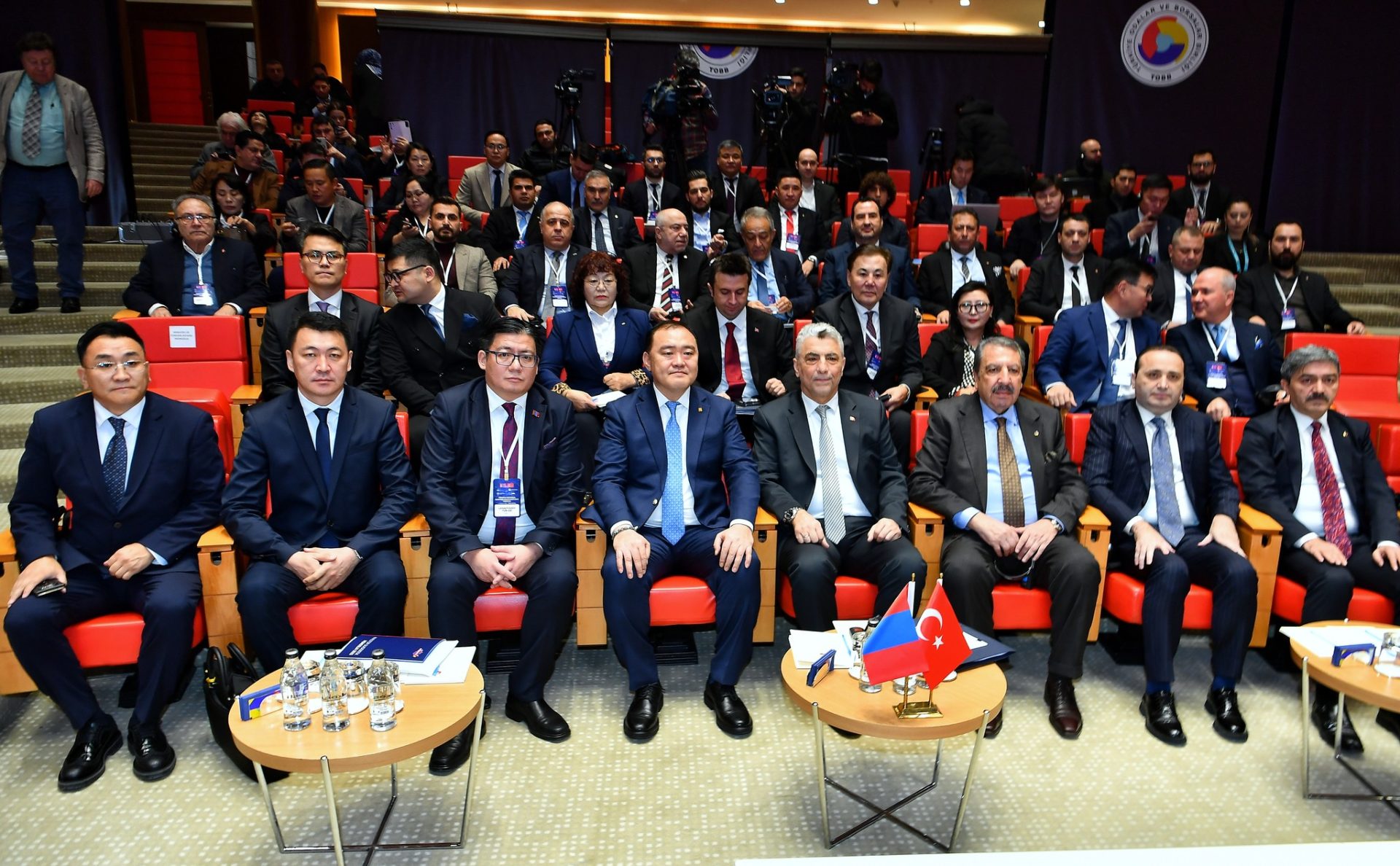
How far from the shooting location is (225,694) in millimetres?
2479

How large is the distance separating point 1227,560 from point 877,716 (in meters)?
1.60

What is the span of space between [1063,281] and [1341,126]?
14.8 feet

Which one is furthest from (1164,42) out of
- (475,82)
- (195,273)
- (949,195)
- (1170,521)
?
(195,273)

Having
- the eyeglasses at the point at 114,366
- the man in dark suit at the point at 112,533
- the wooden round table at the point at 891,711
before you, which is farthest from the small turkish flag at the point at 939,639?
the eyeglasses at the point at 114,366

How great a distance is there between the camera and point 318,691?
222 centimetres

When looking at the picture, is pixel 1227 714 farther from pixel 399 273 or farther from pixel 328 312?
pixel 328 312

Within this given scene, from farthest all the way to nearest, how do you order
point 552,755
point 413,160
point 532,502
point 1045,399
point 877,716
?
1. point 413,160
2. point 1045,399
3. point 532,502
4. point 552,755
5. point 877,716

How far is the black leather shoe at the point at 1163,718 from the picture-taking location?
2801 mm

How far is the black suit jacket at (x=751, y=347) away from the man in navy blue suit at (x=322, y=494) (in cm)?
158

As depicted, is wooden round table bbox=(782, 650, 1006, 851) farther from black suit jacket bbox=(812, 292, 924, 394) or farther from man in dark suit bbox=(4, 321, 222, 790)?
black suit jacket bbox=(812, 292, 924, 394)

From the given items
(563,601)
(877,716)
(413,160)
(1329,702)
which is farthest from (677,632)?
(413,160)

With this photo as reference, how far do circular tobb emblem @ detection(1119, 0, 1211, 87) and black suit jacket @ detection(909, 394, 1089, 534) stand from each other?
663 centimetres

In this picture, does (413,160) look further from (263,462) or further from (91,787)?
(91,787)

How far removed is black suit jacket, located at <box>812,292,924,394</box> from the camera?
4.21 meters
